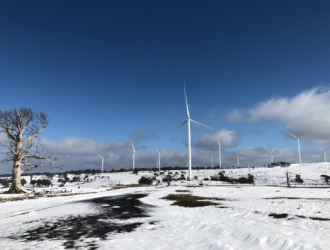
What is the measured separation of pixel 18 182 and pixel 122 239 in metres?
33.0

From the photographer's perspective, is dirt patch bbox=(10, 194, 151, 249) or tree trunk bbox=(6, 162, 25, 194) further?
tree trunk bbox=(6, 162, 25, 194)

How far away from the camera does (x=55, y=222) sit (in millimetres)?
12992

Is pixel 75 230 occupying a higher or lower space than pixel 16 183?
lower

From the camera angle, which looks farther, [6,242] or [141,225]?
[141,225]

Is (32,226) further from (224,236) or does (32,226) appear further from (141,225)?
(224,236)

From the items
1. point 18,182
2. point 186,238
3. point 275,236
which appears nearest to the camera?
point 275,236

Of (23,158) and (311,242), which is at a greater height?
(23,158)

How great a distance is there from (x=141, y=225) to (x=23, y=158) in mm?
31891

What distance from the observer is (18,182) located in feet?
113

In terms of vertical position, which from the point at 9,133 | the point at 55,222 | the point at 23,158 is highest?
the point at 9,133

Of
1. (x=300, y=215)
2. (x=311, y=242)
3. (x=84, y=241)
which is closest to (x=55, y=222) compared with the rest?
(x=84, y=241)

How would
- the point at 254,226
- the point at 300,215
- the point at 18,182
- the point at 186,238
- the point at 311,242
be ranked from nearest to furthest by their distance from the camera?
the point at 311,242 < the point at 186,238 < the point at 254,226 < the point at 300,215 < the point at 18,182

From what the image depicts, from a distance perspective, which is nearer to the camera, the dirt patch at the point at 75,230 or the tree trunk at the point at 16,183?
the dirt patch at the point at 75,230

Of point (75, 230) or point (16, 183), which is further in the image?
point (16, 183)
